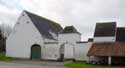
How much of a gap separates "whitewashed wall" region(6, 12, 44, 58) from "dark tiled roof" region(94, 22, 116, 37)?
1017 centimetres

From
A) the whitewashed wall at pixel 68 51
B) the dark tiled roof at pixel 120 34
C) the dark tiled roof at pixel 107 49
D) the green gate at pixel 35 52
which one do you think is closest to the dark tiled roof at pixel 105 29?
the dark tiled roof at pixel 120 34

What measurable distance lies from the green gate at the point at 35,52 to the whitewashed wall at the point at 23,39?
2.25ft

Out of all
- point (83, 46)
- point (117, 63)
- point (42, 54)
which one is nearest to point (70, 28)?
point (83, 46)

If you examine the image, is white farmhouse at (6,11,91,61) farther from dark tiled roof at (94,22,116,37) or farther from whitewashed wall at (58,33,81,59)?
dark tiled roof at (94,22,116,37)

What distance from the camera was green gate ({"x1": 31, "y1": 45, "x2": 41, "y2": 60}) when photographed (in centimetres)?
3906

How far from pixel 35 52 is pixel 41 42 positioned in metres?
2.22

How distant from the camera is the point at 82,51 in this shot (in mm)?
35500

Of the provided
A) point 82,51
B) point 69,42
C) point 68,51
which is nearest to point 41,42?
point 68,51

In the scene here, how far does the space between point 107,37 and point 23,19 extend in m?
15.8

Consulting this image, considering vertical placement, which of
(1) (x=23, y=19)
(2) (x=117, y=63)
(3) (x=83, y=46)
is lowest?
(2) (x=117, y=63)

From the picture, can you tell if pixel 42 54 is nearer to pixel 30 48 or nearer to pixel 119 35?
pixel 30 48

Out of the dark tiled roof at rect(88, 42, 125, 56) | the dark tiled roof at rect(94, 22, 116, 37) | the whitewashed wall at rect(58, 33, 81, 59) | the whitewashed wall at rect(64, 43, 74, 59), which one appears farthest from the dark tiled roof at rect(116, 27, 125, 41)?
the whitewashed wall at rect(64, 43, 74, 59)

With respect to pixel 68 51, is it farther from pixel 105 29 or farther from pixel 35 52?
pixel 105 29

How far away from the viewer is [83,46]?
35531mm
